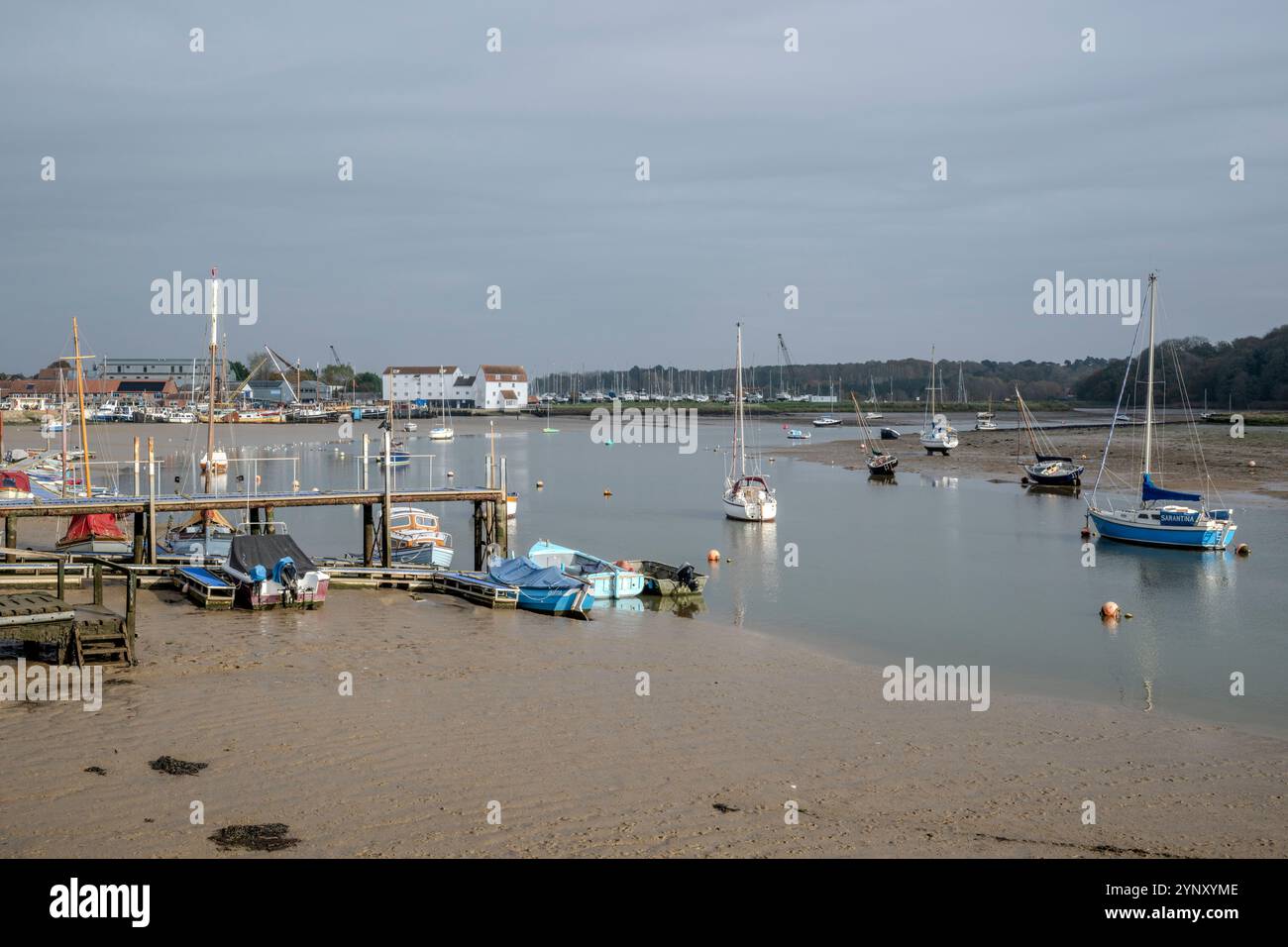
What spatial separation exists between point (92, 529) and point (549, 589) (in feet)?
55.9

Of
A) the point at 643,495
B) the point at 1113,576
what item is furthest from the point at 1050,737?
the point at 643,495

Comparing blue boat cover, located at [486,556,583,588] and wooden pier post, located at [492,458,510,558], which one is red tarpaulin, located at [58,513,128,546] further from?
blue boat cover, located at [486,556,583,588]

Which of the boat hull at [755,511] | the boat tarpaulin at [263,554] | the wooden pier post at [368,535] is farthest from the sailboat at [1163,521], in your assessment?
the boat tarpaulin at [263,554]

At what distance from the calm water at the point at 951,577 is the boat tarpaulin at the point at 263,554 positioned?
7.99 m

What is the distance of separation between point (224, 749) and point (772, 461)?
3228 inches

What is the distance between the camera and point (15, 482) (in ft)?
148

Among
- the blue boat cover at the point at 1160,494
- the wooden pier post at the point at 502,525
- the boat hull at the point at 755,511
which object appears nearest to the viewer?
the wooden pier post at the point at 502,525

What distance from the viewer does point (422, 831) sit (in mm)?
12156

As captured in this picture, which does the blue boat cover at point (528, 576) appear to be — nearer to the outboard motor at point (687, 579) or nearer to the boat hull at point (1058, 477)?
the outboard motor at point (687, 579)

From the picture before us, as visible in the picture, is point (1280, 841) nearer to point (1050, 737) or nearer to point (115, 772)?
point (1050, 737)

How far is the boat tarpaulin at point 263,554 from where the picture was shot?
26859 millimetres

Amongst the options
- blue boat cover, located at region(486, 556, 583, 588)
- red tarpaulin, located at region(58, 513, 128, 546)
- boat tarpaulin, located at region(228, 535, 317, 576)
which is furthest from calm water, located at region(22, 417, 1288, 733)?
boat tarpaulin, located at region(228, 535, 317, 576)

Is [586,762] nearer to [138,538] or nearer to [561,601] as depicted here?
[561,601]

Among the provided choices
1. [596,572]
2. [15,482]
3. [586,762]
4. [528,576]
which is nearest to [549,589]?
[528,576]
